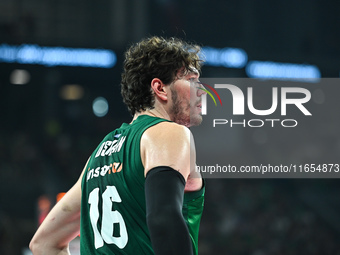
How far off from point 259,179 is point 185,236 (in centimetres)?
1449

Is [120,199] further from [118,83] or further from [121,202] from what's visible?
[118,83]

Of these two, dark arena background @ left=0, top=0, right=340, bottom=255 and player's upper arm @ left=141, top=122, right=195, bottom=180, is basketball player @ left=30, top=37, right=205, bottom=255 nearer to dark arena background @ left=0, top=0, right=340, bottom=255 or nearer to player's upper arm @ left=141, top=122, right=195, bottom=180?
player's upper arm @ left=141, top=122, right=195, bottom=180

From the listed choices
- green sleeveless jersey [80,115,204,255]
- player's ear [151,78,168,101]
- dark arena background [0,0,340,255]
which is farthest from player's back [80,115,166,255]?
dark arena background [0,0,340,255]

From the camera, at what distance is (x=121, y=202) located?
6.17 ft

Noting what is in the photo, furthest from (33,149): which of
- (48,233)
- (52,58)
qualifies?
(48,233)

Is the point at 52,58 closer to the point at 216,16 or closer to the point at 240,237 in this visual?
the point at 216,16

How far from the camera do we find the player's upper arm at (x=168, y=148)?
5.63 feet

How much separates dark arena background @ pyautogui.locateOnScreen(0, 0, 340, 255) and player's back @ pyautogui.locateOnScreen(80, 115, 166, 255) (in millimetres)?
10683

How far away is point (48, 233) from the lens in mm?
2270

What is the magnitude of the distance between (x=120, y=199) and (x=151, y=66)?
1.82ft

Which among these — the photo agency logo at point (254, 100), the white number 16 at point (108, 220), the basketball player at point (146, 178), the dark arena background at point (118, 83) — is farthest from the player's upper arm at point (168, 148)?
the dark arena background at point (118, 83)

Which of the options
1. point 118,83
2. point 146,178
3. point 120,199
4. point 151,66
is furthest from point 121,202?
point 118,83

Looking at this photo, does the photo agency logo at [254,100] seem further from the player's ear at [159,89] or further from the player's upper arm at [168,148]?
the player's upper arm at [168,148]

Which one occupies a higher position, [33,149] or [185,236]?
[185,236]
